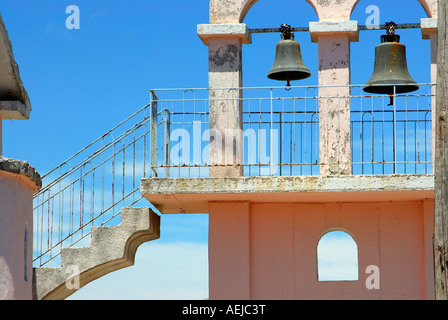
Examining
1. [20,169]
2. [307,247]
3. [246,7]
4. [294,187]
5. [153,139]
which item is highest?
[246,7]

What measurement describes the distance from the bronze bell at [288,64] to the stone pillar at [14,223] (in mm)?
4959

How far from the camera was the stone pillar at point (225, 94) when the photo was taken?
1739cm

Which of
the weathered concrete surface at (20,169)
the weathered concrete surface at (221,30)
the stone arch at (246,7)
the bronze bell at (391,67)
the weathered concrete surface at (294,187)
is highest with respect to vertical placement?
the stone arch at (246,7)

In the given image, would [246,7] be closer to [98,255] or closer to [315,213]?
[315,213]

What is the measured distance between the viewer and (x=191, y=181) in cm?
1698

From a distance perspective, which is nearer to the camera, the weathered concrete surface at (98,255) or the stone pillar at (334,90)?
the stone pillar at (334,90)

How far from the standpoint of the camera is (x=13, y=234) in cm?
1341

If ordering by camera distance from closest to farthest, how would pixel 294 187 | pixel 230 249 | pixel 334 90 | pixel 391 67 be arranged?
pixel 294 187
pixel 391 67
pixel 334 90
pixel 230 249

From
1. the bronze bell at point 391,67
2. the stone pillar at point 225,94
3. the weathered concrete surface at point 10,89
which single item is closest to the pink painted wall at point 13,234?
the weathered concrete surface at point 10,89

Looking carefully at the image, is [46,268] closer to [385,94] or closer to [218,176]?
[218,176]

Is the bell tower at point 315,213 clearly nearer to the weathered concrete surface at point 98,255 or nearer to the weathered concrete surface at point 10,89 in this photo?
the weathered concrete surface at point 98,255

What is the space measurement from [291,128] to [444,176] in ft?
20.4

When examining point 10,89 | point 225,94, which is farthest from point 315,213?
point 10,89

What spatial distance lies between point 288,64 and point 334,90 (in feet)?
2.90
